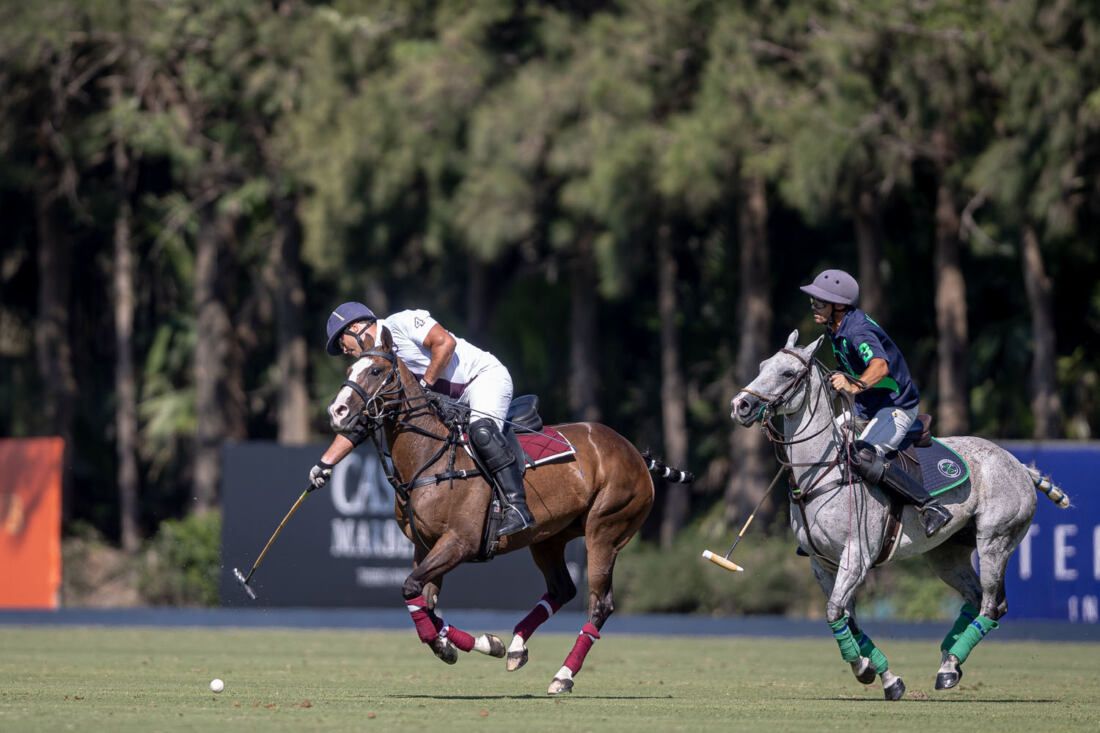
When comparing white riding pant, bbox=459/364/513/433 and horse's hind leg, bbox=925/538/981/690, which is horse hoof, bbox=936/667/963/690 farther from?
white riding pant, bbox=459/364/513/433

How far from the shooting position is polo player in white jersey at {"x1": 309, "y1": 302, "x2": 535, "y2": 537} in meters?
11.4

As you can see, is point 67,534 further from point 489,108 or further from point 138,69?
point 489,108

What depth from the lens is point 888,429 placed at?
11.5m

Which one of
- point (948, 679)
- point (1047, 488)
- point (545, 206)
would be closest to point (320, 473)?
point (948, 679)

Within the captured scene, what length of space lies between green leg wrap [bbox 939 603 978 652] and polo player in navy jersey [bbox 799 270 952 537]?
612 mm

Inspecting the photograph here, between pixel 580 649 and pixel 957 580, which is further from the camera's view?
pixel 957 580

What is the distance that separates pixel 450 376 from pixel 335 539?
10656 mm

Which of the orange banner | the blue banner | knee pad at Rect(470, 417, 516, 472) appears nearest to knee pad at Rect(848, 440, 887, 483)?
knee pad at Rect(470, 417, 516, 472)

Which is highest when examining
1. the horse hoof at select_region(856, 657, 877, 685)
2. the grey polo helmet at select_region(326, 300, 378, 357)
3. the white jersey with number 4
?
the grey polo helmet at select_region(326, 300, 378, 357)

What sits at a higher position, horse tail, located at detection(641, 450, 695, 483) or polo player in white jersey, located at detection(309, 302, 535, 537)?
polo player in white jersey, located at detection(309, 302, 535, 537)

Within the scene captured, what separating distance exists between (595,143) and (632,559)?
5.26 m

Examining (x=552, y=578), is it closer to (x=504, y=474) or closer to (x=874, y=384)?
(x=504, y=474)

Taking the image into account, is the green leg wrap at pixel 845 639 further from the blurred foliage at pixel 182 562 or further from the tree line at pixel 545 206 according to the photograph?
the blurred foliage at pixel 182 562

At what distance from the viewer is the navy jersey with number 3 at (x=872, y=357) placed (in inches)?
448
